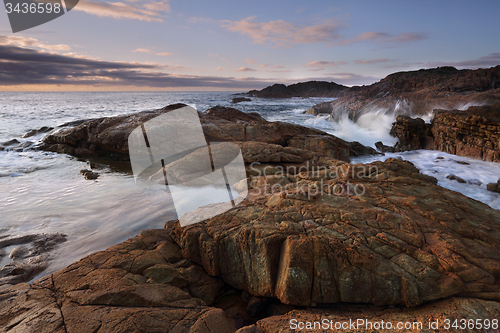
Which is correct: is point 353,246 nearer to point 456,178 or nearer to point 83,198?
point 83,198

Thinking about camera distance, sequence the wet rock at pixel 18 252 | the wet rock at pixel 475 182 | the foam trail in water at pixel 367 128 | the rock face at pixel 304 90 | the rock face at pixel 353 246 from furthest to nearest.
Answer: the rock face at pixel 304 90 < the foam trail in water at pixel 367 128 < the wet rock at pixel 475 182 < the wet rock at pixel 18 252 < the rock face at pixel 353 246

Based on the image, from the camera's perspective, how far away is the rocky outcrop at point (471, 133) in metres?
10.2

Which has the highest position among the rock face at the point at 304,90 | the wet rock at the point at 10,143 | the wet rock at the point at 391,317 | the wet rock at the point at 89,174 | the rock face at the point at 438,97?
the rock face at the point at 304,90

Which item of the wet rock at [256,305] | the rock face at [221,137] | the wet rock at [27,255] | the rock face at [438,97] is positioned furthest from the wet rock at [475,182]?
the wet rock at [27,255]

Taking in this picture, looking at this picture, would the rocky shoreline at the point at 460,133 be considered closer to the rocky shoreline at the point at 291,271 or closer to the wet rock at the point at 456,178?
the wet rock at the point at 456,178

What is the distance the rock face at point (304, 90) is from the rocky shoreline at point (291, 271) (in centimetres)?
10030

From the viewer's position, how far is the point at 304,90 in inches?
4250

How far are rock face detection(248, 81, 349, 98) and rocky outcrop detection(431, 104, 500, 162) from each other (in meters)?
91.3

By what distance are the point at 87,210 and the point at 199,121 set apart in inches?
273

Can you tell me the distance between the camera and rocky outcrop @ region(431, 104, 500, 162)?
10211mm

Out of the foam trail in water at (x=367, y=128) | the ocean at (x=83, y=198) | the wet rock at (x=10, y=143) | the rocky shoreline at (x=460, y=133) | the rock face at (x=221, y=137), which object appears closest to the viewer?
the ocean at (x=83, y=198)

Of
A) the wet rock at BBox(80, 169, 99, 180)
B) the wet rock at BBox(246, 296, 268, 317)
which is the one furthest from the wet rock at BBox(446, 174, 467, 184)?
the wet rock at BBox(80, 169, 99, 180)

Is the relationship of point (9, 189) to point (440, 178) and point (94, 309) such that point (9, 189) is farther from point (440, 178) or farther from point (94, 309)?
point (440, 178)

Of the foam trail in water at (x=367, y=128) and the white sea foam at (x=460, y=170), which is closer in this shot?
the white sea foam at (x=460, y=170)
